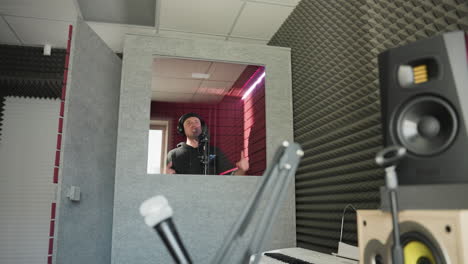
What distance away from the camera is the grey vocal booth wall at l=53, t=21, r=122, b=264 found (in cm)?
222

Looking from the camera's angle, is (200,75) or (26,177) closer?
(200,75)

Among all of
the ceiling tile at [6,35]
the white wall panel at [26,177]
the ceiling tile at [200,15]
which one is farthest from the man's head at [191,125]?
the white wall panel at [26,177]

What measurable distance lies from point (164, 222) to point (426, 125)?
2.39 ft

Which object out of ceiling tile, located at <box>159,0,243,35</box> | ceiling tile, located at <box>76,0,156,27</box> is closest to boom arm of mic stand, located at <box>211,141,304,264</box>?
ceiling tile, located at <box>159,0,243,35</box>

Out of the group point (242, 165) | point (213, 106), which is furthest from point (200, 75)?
point (242, 165)

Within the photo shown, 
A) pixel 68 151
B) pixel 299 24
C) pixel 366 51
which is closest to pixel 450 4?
pixel 366 51

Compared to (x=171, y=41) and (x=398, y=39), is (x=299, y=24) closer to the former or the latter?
(x=171, y=41)

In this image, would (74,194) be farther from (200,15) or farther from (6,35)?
(6,35)

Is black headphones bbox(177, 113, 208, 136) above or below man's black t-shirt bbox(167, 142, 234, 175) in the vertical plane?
above

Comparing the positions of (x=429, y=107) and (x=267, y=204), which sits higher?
(x=429, y=107)

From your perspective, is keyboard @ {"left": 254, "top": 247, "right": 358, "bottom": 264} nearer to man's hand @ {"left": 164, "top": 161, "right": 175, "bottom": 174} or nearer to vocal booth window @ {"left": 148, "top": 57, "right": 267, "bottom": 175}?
vocal booth window @ {"left": 148, "top": 57, "right": 267, "bottom": 175}

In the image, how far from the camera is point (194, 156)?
266 cm

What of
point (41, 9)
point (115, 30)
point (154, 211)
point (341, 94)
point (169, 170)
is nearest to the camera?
point (154, 211)

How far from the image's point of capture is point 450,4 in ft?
4.75
